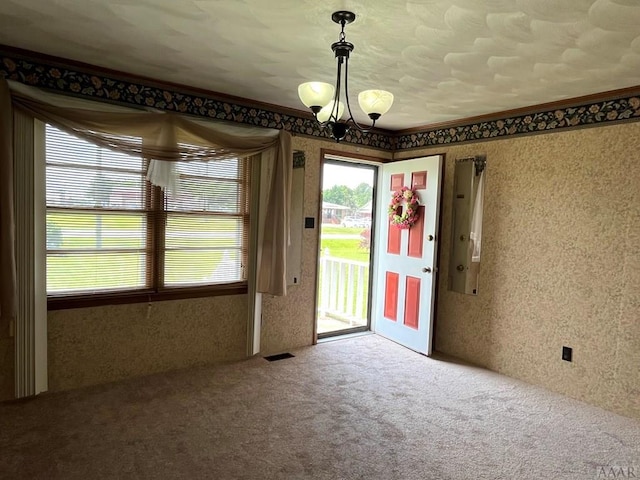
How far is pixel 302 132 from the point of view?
4133 millimetres

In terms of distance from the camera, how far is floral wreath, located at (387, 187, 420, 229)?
170 inches

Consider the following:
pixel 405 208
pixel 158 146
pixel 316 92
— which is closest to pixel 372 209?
pixel 405 208

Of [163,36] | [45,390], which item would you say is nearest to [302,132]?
[163,36]

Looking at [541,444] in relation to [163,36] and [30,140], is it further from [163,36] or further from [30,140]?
[30,140]

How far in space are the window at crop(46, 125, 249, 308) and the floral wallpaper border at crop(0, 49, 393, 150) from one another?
1.15ft

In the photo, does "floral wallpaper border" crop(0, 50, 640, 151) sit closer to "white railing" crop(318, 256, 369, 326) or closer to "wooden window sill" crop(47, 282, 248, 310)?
"wooden window sill" crop(47, 282, 248, 310)

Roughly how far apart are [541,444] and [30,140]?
12.9ft

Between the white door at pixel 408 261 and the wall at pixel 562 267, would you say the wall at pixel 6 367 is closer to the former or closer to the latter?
the white door at pixel 408 261

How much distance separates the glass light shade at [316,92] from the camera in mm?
2055

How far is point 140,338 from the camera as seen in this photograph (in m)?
3.43

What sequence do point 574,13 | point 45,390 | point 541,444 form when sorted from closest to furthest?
point 574,13
point 541,444
point 45,390

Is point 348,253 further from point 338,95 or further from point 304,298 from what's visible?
point 338,95

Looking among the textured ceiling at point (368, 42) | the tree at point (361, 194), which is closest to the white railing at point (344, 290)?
the tree at point (361, 194)

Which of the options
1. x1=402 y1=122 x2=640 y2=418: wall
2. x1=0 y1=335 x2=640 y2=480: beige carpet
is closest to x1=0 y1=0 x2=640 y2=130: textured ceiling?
x1=402 y1=122 x2=640 y2=418: wall
